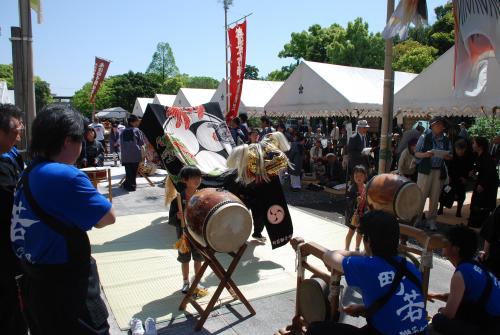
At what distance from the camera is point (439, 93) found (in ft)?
23.4

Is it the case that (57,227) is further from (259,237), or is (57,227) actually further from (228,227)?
(259,237)

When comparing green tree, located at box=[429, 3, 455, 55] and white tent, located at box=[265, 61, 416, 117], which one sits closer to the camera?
white tent, located at box=[265, 61, 416, 117]

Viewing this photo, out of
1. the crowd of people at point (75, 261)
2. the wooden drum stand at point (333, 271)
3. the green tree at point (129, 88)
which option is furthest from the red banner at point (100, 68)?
the green tree at point (129, 88)

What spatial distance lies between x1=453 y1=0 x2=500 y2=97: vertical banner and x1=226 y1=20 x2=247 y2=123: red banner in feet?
25.9

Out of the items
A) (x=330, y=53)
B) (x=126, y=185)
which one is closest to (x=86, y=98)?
(x=330, y=53)

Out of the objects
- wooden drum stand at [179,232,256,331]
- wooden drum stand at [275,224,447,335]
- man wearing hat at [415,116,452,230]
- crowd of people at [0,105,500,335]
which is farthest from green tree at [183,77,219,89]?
crowd of people at [0,105,500,335]

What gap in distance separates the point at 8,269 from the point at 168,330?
1.28 m

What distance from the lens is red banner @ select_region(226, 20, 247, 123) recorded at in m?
Result: 10.5

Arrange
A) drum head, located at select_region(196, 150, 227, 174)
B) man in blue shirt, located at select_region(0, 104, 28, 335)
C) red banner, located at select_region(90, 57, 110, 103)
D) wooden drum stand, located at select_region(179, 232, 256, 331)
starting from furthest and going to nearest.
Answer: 1. red banner, located at select_region(90, 57, 110, 103)
2. drum head, located at select_region(196, 150, 227, 174)
3. wooden drum stand, located at select_region(179, 232, 256, 331)
4. man in blue shirt, located at select_region(0, 104, 28, 335)

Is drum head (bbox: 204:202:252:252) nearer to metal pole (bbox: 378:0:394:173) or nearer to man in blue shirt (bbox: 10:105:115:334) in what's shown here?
man in blue shirt (bbox: 10:105:115:334)

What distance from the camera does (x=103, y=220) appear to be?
1674 mm

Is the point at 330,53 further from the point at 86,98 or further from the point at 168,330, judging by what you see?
the point at 86,98

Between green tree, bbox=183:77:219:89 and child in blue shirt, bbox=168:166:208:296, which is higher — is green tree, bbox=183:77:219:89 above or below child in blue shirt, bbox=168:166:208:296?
above

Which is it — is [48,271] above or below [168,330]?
above
